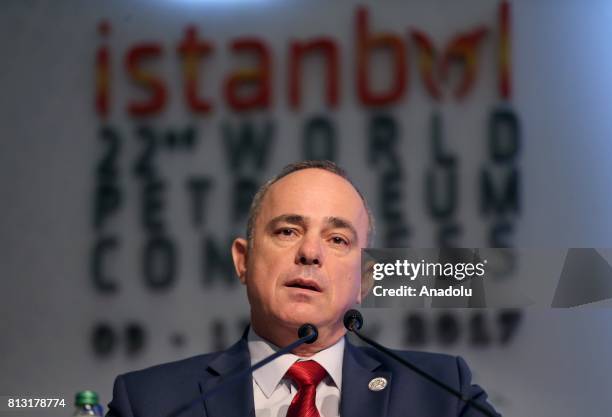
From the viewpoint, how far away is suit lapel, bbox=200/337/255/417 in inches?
67.0

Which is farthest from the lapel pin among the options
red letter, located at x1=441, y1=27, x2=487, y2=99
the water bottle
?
red letter, located at x1=441, y1=27, x2=487, y2=99

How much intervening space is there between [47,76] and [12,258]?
1.94 ft

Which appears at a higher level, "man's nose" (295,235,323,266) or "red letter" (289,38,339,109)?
"red letter" (289,38,339,109)

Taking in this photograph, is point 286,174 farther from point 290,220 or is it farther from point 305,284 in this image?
point 305,284

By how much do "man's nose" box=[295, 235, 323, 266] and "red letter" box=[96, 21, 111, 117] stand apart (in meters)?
1.63

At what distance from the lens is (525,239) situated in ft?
9.91

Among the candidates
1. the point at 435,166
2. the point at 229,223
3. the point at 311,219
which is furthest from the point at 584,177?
the point at 311,219

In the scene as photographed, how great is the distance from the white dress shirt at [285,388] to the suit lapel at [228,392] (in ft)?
0.07

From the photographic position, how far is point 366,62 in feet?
10.4

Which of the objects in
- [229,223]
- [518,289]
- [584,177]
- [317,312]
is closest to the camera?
[317,312]

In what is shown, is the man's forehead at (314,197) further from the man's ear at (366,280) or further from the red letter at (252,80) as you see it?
the red letter at (252,80)

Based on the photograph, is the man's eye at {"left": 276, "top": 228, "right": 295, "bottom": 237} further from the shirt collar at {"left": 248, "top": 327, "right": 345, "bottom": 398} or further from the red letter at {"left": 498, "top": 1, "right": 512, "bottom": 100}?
the red letter at {"left": 498, "top": 1, "right": 512, "bottom": 100}

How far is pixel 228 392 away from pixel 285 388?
0.10 metres

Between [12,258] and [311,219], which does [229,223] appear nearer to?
[12,258]
